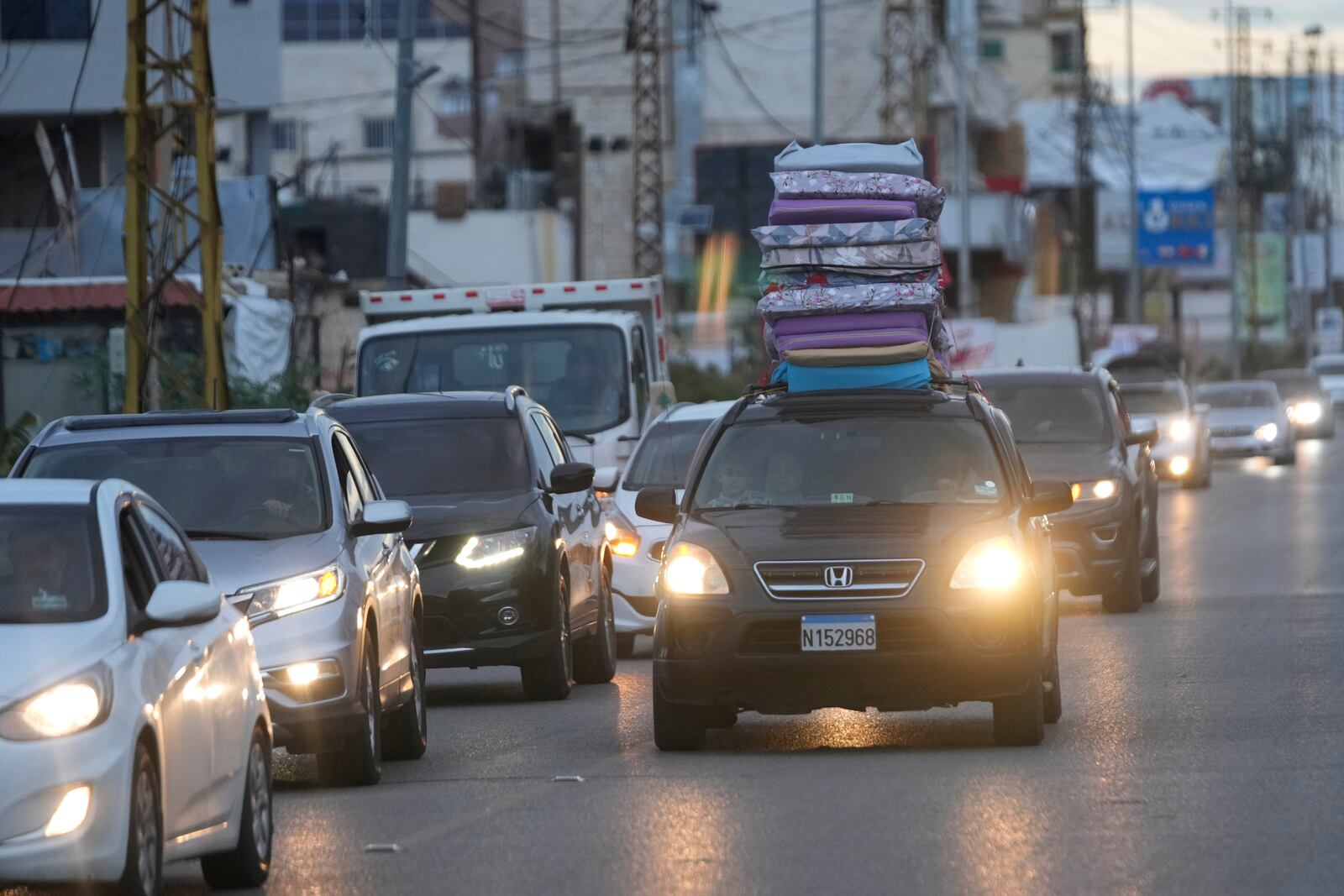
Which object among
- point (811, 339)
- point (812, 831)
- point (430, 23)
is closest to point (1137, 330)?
point (430, 23)

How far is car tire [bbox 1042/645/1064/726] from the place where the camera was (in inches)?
488

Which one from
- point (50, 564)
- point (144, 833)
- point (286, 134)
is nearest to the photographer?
point (144, 833)

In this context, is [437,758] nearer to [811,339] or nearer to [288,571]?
[288,571]

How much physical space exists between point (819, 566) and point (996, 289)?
75060mm

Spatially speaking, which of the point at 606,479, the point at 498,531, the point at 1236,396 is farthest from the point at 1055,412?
the point at 1236,396

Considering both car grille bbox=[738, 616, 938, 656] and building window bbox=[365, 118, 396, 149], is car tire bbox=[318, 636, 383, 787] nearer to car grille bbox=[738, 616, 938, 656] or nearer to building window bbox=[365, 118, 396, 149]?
car grille bbox=[738, 616, 938, 656]

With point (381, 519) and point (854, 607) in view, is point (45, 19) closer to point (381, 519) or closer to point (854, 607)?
point (381, 519)

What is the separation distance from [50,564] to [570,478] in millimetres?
7243

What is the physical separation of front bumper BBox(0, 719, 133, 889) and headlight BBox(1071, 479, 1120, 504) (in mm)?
13368

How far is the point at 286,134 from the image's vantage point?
92375 millimetres

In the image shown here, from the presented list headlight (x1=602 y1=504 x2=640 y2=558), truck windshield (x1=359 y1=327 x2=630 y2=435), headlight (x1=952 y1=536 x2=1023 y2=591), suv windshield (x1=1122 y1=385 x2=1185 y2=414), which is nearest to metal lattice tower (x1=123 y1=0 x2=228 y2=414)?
truck windshield (x1=359 y1=327 x2=630 y2=435)

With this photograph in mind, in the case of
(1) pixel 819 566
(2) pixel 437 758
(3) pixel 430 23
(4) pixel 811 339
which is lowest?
(2) pixel 437 758

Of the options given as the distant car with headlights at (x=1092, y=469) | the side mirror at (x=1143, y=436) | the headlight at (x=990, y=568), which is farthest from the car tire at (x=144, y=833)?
the side mirror at (x=1143, y=436)

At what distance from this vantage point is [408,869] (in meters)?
8.65
